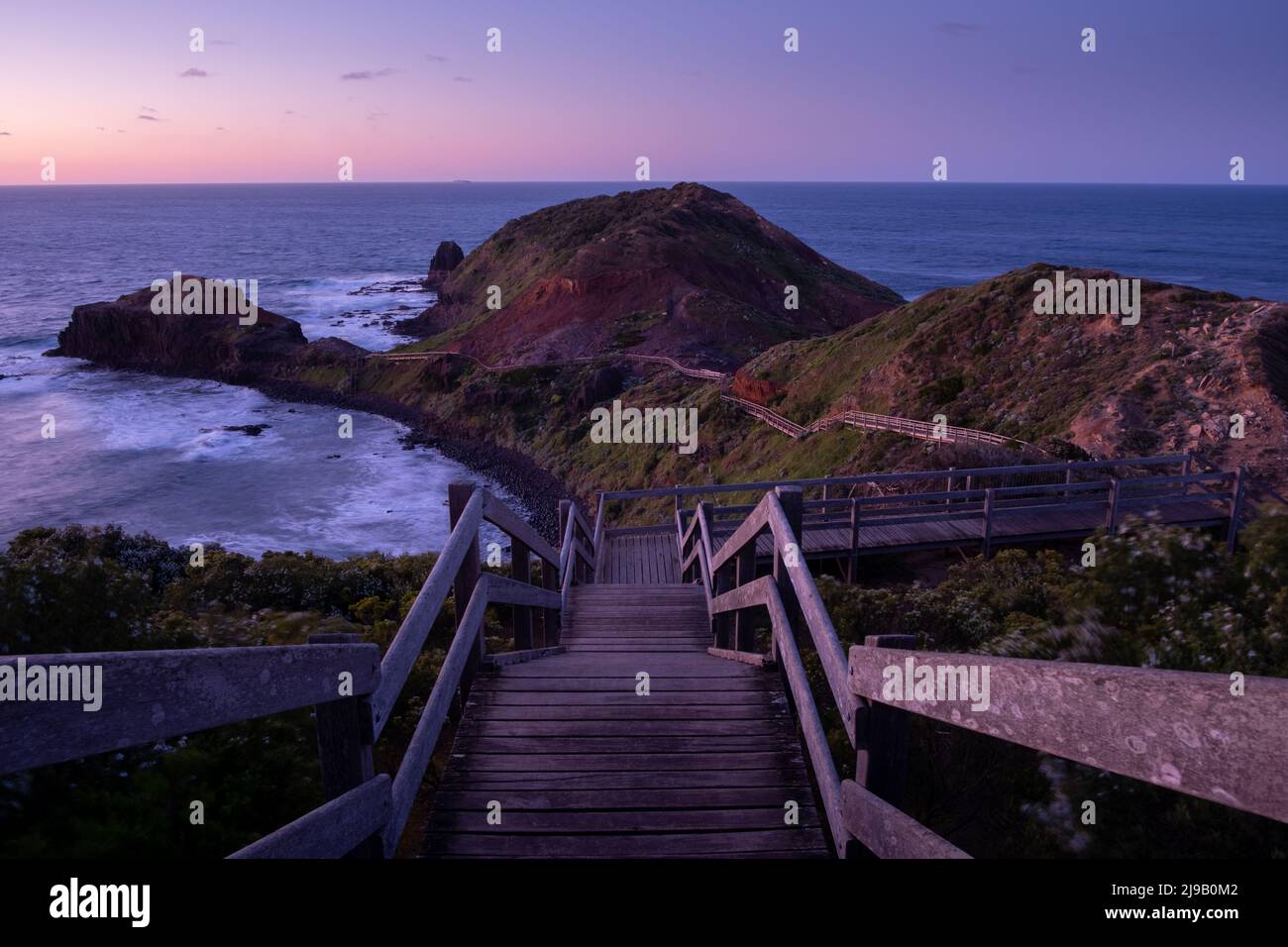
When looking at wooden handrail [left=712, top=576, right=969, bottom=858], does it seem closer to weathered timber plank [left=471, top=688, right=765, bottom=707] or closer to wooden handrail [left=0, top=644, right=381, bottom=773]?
weathered timber plank [left=471, top=688, right=765, bottom=707]

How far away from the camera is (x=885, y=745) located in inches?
105

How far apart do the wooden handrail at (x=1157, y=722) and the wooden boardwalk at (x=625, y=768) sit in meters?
1.70

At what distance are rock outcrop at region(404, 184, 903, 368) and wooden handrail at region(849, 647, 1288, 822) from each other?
40.4 meters

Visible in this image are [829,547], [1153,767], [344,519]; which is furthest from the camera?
[344,519]

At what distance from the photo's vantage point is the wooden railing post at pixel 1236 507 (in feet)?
41.0

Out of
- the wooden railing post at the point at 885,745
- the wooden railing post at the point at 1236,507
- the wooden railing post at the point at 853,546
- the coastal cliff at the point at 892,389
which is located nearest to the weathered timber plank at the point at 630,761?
the wooden railing post at the point at 885,745

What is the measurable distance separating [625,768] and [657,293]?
5085 centimetres

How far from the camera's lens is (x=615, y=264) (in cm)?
5562

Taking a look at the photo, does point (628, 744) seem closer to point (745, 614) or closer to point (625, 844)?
point (625, 844)

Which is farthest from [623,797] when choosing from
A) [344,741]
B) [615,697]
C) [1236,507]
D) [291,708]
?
[1236,507]
